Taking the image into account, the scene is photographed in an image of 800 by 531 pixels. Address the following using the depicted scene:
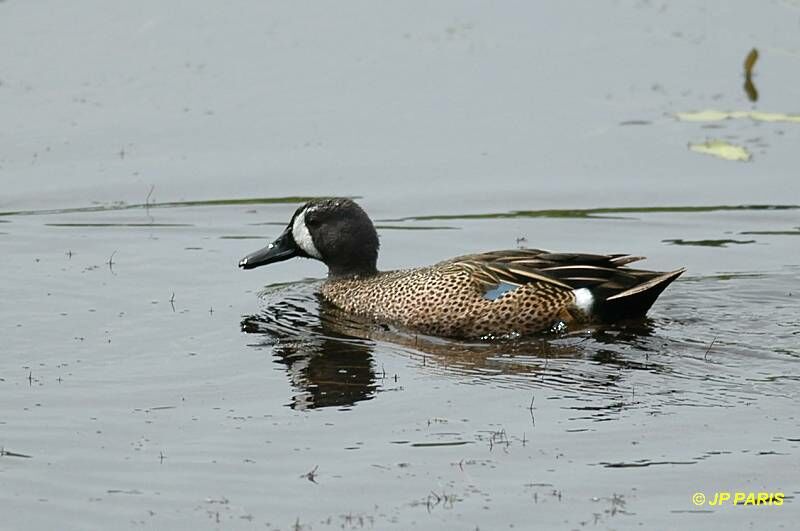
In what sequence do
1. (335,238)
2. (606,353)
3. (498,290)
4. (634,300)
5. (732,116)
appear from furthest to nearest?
(732,116) < (335,238) < (498,290) < (634,300) < (606,353)

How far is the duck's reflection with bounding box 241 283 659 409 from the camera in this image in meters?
9.41

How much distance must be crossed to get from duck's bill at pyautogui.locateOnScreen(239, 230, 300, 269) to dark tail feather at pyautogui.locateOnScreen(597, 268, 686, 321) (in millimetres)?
2518

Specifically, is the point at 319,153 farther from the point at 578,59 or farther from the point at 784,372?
the point at 784,372

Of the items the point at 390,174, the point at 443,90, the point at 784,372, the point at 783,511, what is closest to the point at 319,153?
the point at 390,174

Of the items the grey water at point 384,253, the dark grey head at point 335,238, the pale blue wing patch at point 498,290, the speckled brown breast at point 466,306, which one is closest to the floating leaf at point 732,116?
the grey water at point 384,253

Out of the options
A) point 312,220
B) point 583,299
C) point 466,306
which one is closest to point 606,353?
point 583,299

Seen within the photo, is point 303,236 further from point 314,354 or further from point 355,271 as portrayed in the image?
point 314,354

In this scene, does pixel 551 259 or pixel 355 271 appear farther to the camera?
pixel 355 271

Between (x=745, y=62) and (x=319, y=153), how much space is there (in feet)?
15.1

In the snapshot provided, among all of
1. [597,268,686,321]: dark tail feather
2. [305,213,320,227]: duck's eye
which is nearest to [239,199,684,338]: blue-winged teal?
[597,268,686,321]: dark tail feather

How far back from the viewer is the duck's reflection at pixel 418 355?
9.41 meters

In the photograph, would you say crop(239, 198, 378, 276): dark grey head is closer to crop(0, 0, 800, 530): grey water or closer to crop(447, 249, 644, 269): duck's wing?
crop(0, 0, 800, 530): grey water

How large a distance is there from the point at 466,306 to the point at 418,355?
0.66 metres

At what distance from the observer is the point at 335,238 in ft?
38.7
